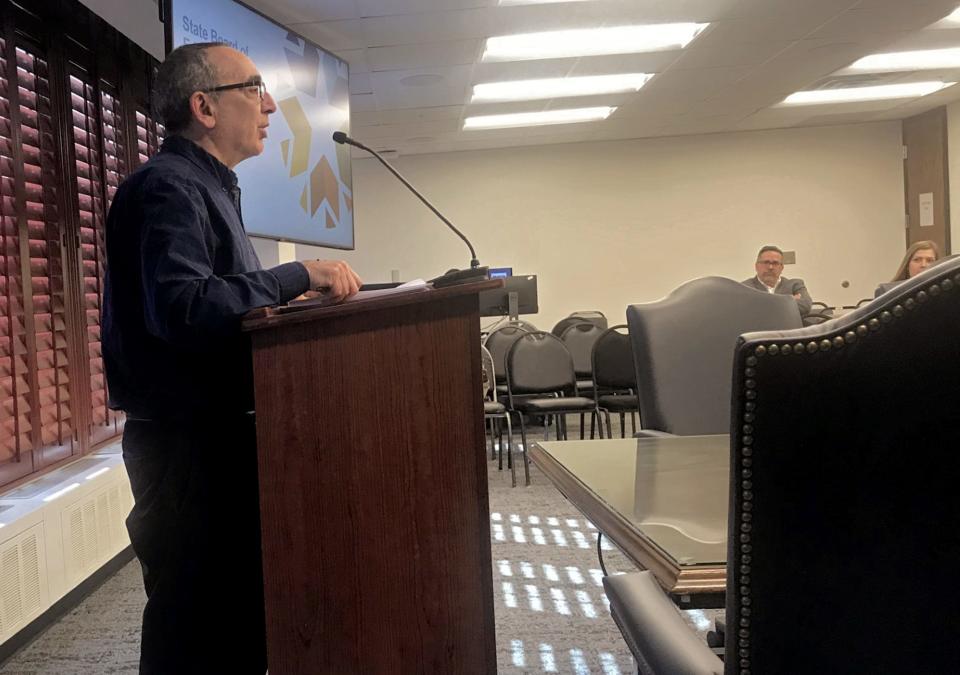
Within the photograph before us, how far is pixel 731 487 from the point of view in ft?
1.89

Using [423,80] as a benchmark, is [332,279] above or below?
below

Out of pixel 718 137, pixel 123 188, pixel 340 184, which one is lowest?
pixel 123 188

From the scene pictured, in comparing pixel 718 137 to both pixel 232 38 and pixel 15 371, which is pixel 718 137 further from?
pixel 15 371

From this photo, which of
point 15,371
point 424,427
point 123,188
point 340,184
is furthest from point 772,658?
point 340,184

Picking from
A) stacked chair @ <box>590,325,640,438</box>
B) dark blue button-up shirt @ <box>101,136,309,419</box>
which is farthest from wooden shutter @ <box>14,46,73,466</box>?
stacked chair @ <box>590,325,640,438</box>

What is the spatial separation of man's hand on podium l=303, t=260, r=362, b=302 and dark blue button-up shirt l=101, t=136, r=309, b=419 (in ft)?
0.06

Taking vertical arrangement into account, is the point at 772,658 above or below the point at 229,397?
below

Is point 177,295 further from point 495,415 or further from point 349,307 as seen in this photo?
point 495,415

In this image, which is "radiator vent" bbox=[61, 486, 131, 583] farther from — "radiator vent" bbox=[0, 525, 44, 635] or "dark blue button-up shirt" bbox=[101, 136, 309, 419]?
"dark blue button-up shirt" bbox=[101, 136, 309, 419]

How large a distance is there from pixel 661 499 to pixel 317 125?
2.92 meters

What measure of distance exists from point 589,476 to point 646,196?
7.60m

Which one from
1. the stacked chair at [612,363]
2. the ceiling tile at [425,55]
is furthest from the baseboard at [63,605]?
the ceiling tile at [425,55]

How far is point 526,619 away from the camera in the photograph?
97.3 inches

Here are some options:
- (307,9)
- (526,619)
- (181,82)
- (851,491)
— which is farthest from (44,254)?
(851,491)
